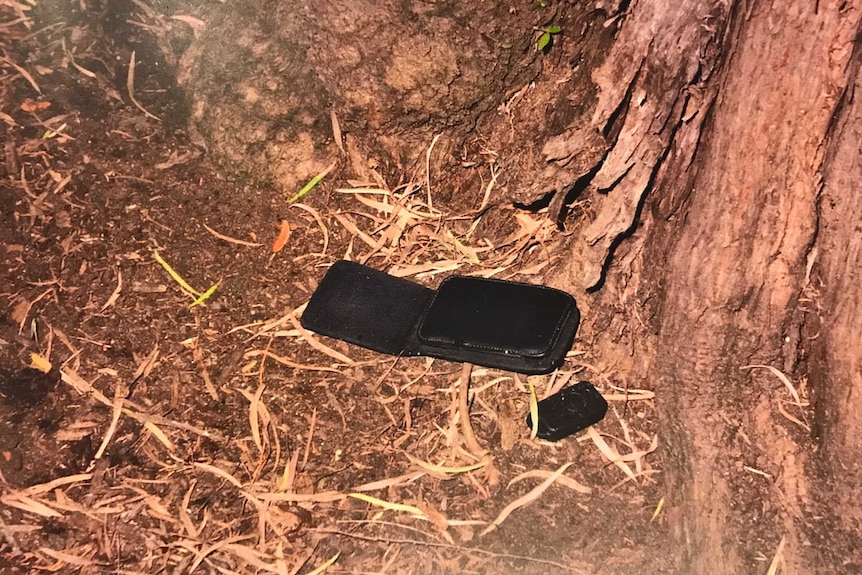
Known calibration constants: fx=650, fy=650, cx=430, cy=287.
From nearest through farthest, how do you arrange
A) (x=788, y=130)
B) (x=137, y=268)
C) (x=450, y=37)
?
(x=788, y=130) < (x=450, y=37) < (x=137, y=268)

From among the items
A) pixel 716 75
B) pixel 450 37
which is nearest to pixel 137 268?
pixel 450 37

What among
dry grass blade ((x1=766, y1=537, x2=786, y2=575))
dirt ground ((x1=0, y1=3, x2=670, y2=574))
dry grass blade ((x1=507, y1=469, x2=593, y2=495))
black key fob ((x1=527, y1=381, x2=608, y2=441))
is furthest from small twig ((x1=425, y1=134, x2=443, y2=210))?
dry grass blade ((x1=766, y1=537, x2=786, y2=575))

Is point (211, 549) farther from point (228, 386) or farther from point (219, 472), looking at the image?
point (228, 386)

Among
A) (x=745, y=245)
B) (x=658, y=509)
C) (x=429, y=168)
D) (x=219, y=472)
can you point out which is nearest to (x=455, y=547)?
(x=658, y=509)

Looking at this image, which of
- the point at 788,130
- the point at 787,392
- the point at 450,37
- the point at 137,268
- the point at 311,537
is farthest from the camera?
the point at 137,268

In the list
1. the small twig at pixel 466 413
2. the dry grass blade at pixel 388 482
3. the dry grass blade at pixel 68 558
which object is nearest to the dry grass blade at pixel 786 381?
the small twig at pixel 466 413

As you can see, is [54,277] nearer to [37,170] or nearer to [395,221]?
[37,170]
